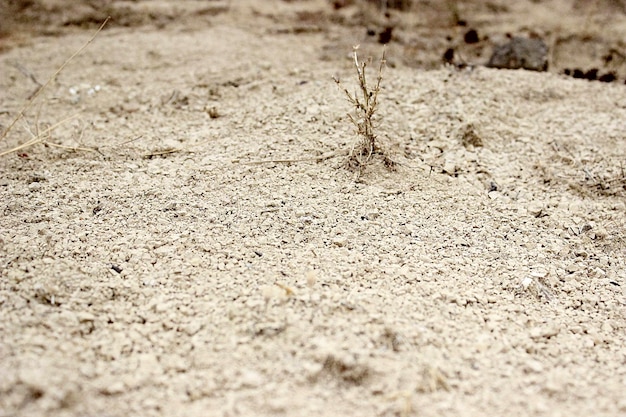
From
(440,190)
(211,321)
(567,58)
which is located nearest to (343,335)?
(211,321)

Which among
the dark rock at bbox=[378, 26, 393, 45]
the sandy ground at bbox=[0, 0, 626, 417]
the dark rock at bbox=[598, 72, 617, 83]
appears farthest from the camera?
the dark rock at bbox=[378, 26, 393, 45]

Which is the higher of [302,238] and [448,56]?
[448,56]

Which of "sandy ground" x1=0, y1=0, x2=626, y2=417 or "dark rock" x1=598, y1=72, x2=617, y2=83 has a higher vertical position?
"dark rock" x1=598, y1=72, x2=617, y2=83

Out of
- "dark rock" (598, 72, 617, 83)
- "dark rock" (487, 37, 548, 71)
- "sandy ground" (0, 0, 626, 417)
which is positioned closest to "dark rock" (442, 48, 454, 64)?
"sandy ground" (0, 0, 626, 417)

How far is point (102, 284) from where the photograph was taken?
1.85 meters

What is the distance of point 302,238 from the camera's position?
81.7 inches

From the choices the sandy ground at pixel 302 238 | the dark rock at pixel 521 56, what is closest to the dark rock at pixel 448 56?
the sandy ground at pixel 302 238

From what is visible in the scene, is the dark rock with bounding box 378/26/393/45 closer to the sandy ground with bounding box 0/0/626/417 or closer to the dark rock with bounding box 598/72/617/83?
the sandy ground with bounding box 0/0/626/417

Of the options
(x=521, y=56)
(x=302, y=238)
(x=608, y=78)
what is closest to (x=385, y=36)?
(x=521, y=56)

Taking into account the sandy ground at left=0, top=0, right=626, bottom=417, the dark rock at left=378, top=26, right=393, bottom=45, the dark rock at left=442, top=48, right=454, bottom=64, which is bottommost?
the sandy ground at left=0, top=0, right=626, bottom=417

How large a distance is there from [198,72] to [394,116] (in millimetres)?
1129

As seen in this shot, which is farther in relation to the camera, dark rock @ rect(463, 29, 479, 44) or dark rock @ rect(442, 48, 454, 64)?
dark rock @ rect(463, 29, 479, 44)

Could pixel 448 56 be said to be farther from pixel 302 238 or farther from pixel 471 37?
pixel 302 238

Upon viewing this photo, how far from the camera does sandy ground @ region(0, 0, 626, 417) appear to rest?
1.59 m
